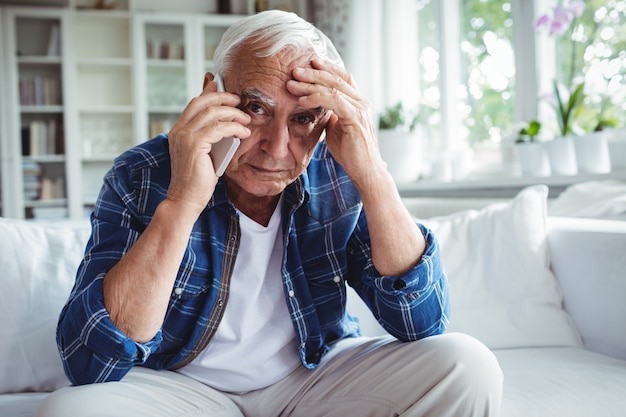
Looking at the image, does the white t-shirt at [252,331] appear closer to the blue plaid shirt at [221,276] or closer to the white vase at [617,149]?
A: the blue plaid shirt at [221,276]

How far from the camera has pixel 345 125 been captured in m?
1.10

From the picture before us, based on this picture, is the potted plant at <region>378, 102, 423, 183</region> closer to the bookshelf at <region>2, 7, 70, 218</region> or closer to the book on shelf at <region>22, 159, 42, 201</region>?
the bookshelf at <region>2, 7, 70, 218</region>

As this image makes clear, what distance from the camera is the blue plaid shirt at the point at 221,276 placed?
98 centimetres

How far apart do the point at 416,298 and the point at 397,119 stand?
7.95ft

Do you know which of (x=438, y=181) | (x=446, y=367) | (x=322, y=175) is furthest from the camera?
(x=438, y=181)

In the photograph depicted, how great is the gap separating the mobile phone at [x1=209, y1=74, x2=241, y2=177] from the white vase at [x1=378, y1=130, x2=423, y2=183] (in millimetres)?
2313

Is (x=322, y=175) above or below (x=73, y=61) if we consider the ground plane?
A: below

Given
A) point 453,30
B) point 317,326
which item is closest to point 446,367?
point 317,326

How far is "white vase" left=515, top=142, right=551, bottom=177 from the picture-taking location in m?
2.40

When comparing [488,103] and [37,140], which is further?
[37,140]

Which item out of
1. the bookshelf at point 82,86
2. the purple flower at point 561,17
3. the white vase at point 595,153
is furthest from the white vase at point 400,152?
the bookshelf at point 82,86

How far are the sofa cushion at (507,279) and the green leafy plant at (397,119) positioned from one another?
1.80 metres

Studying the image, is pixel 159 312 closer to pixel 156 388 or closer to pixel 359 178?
pixel 156 388

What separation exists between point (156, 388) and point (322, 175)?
1.75 ft
